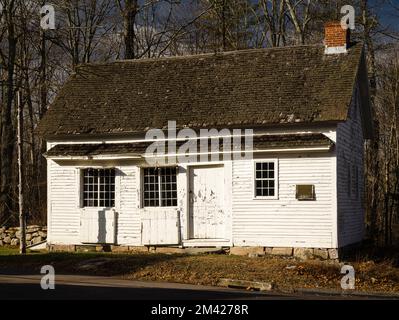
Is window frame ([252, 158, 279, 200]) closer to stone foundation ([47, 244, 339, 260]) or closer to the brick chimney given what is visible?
stone foundation ([47, 244, 339, 260])

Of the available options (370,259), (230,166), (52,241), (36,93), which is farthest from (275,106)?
(36,93)

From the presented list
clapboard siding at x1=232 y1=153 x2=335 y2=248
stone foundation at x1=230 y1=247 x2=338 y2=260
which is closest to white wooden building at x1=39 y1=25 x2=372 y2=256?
clapboard siding at x1=232 y1=153 x2=335 y2=248

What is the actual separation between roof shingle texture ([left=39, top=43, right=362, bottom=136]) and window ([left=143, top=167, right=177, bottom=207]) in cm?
144

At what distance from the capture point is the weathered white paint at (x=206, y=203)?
21344 millimetres

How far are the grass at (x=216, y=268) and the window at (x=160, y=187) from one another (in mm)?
2281

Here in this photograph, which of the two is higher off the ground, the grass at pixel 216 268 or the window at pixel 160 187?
the window at pixel 160 187

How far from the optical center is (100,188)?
22.6 metres

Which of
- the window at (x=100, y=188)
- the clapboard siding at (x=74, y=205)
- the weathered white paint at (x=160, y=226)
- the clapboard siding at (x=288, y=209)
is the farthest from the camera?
the window at (x=100, y=188)

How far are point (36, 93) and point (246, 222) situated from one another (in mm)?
21121

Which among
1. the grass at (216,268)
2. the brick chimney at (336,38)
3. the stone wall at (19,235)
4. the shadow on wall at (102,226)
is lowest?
the grass at (216,268)

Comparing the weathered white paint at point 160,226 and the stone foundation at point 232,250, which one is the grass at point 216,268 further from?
the weathered white paint at point 160,226

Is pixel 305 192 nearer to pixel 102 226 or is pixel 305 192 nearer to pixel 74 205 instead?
pixel 102 226

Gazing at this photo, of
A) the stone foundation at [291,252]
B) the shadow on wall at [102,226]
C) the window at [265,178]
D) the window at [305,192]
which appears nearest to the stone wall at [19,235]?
the shadow on wall at [102,226]

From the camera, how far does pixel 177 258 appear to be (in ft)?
62.8
